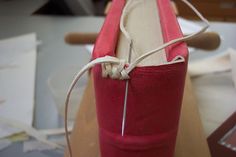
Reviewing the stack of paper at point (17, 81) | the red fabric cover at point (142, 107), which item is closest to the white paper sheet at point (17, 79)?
the stack of paper at point (17, 81)

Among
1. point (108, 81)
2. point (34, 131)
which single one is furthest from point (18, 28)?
point (108, 81)

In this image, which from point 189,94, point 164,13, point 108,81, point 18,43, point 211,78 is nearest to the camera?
point 108,81

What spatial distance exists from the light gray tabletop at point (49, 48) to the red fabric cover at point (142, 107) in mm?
255

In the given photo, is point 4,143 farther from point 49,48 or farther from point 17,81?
point 49,48

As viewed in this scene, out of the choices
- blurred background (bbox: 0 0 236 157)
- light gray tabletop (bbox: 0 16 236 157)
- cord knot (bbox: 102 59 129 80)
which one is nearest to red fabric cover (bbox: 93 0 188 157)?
cord knot (bbox: 102 59 129 80)

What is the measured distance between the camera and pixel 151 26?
0.40m

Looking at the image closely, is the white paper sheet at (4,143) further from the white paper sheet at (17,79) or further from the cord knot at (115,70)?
the cord knot at (115,70)

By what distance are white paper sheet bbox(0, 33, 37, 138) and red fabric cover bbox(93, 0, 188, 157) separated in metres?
0.31

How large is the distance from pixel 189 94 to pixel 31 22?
1.90 ft

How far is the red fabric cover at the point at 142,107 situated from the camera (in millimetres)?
265

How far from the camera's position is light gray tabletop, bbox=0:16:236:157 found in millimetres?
590

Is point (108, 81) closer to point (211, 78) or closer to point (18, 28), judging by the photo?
point (211, 78)

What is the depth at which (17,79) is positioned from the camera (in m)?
0.70

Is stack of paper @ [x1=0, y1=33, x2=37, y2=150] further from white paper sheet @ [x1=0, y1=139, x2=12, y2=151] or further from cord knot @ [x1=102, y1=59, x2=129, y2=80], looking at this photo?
cord knot @ [x1=102, y1=59, x2=129, y2=80]
